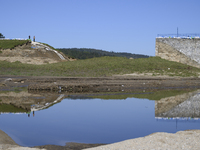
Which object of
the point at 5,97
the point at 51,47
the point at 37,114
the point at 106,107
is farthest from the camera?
the point at 51,47

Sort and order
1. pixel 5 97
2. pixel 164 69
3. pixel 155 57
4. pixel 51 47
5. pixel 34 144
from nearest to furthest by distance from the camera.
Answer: pixel 34 144, pixel 5 97, pixel 164 69, pixel 155 57, pixel 51 47

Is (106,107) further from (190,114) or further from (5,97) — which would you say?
(5,97)

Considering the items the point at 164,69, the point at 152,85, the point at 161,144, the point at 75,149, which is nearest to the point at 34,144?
the point at 75,149

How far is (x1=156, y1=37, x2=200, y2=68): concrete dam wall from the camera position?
45.7m

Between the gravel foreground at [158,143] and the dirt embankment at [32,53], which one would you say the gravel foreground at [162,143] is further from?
the dirt embankment at [32,53]

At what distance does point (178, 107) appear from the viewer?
55.2 ft

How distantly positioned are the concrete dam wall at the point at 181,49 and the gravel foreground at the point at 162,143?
126 feet

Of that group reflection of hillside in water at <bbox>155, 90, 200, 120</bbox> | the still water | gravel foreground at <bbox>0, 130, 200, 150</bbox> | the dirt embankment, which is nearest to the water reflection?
the still water

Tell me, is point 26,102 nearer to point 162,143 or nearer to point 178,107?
point 178,107

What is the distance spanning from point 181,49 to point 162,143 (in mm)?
39805

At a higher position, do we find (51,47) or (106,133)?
(51,47)

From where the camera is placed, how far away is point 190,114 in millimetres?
14938

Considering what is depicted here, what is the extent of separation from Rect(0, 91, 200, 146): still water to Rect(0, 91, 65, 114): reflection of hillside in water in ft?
1.93

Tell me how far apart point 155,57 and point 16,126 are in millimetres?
36803
